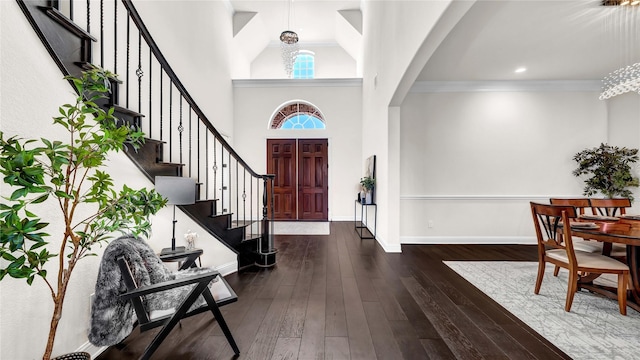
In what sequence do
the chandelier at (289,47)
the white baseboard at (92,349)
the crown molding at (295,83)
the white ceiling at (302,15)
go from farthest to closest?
the crown molding at (295,83) < the white ceiling at (302,15) < the chandelier at (289,47) < the white baseboard at (92,349)

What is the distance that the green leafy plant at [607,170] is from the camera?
3957 mm

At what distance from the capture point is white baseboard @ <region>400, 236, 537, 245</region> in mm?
4320

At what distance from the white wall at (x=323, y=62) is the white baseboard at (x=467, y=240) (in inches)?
207

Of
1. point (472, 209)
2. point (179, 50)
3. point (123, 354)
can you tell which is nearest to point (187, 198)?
point (123, 354)

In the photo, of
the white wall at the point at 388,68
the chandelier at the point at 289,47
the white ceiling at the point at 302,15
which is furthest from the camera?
the white ceiling at the point at 302,15

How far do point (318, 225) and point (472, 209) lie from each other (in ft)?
10.7

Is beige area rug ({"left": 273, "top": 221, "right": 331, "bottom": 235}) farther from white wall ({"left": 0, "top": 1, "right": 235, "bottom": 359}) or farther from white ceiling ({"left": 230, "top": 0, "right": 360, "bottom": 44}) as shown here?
white ceiling ({"left": 230, "top": 0, "right": 360, "bottom": 44})

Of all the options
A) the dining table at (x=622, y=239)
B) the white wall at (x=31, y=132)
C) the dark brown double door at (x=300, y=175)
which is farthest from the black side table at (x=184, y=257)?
the dark brown double door at (x=300, y=175)

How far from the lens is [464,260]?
11.5 ft

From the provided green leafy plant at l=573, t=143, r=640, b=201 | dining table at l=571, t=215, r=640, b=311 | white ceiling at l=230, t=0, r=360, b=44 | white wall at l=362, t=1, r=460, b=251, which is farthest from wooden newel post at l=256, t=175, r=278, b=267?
green leafy plant at l=573, t=143, r=640, b=201

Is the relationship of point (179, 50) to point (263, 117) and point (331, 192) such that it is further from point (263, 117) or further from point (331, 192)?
point (331, 192)

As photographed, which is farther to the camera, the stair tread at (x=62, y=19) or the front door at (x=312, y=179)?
the front door at (x=312, y=179)

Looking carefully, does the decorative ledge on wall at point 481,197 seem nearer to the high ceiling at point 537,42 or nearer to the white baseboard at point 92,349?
the high ceiling at point 537,42

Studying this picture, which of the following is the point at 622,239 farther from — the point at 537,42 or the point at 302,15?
the point at 302,15
